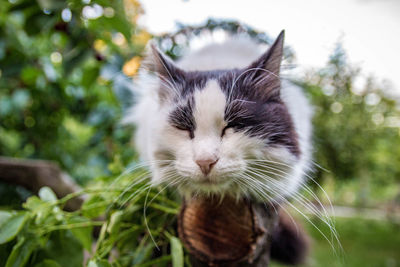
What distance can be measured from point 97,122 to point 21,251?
0.90m

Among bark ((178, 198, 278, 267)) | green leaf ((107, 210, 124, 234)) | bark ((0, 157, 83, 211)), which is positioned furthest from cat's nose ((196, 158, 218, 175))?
bark ((0, 157, 83, 211))

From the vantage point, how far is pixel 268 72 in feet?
2.33

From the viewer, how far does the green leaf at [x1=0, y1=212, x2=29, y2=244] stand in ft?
2.00

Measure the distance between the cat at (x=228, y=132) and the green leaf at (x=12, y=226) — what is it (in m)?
0.29

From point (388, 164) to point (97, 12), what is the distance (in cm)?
379

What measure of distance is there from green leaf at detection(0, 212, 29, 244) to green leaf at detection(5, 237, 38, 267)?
0.10 feet

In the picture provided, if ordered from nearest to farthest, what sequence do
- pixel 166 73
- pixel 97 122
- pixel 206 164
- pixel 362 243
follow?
pixel 206 164
pixel 166 73
pixel 97 122
pixel 362 243

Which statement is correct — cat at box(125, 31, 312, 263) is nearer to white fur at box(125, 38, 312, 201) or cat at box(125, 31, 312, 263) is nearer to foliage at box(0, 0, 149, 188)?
white fur at box(125, 38, 312, 201)

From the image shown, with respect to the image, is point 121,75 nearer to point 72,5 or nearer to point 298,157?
point 72,5

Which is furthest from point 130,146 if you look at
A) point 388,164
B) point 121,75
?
point 388,164

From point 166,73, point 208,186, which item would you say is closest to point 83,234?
point 208,186

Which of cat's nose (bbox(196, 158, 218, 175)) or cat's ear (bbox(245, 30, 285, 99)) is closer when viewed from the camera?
cat's nose (bbox(196, 158, 218, 175))

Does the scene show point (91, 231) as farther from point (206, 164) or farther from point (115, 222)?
point (206, 164)

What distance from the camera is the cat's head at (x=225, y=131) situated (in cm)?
61
